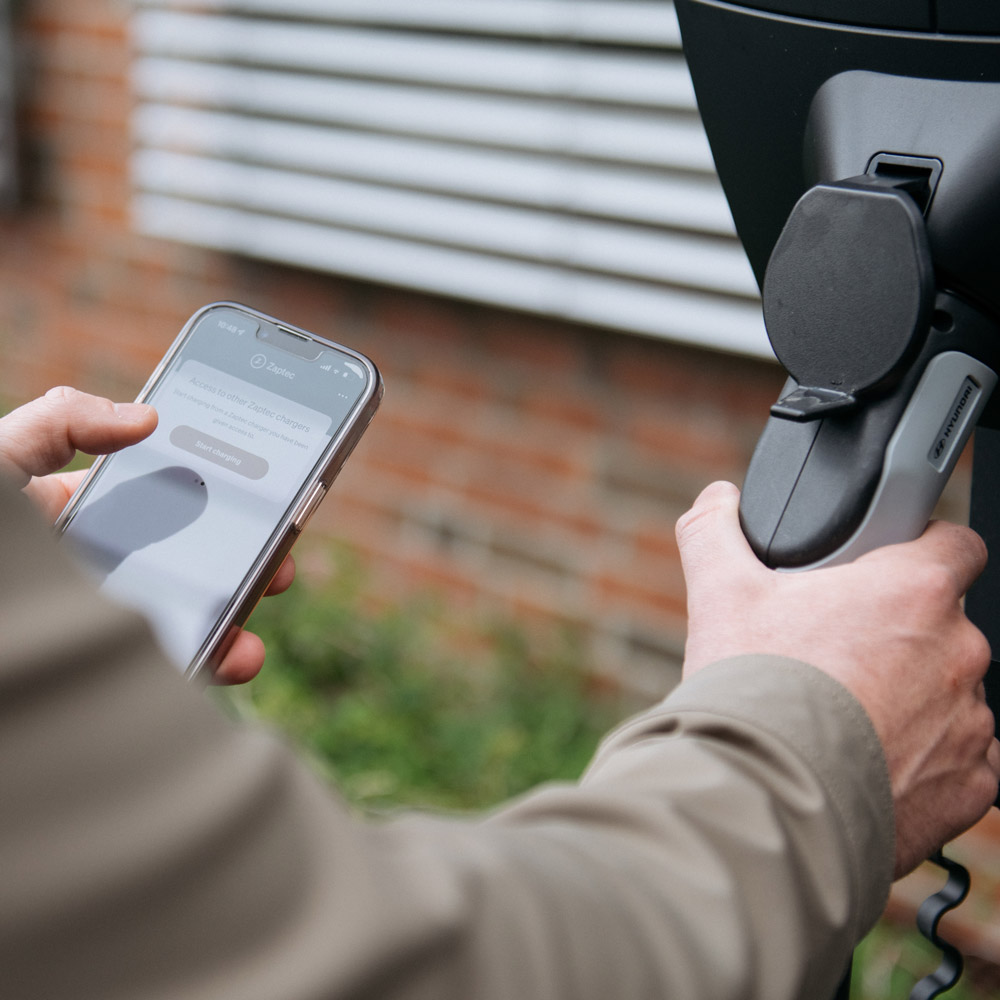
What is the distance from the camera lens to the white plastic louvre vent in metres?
2.21

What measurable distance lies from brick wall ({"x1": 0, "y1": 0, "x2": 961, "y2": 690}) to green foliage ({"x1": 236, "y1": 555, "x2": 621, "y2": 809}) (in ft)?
0.29

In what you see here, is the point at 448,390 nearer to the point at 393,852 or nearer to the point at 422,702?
the point at 422,702

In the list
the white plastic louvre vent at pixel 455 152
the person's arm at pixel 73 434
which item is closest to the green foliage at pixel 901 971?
the white plastic louvre vent at pixel 455 152

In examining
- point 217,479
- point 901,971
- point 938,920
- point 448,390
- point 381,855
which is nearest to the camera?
point 381,855

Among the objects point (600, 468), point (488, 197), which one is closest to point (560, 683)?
point (600, 468)

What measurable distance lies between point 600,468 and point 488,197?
22.5 inches

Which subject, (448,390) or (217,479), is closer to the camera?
(217,479)

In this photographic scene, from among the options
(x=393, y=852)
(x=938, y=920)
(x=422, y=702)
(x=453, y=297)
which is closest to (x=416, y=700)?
(x=422, y=702)

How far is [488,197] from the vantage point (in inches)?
96.3

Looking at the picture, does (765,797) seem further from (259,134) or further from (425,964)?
(259,134)

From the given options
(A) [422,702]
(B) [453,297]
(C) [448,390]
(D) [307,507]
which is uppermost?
(D) [307,507]

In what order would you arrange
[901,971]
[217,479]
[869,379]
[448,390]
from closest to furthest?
[869,379]
[217,479]
[901,971]
[448,390]

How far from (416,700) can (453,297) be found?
83cm

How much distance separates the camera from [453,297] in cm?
253
